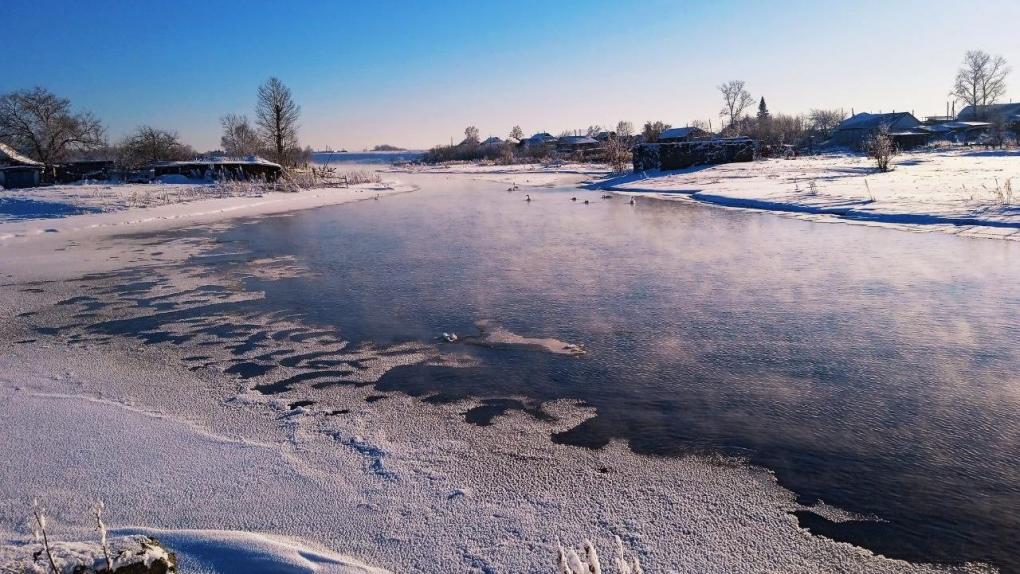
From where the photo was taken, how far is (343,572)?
2408 mm

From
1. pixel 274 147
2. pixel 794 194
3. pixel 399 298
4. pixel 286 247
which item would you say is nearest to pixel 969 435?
pixel 399 298

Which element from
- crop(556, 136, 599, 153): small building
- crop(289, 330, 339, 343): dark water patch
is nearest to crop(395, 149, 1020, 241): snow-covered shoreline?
crop(289, 330, 339, 343): dark water patch

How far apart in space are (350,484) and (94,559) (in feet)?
4.48

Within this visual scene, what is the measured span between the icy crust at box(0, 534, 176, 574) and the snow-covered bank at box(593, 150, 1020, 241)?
12.2 metres

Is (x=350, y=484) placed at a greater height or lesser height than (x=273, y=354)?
lesser

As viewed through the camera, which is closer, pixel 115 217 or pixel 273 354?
pixel 273 354

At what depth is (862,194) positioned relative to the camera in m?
17.6

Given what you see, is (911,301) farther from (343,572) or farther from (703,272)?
(343,572)

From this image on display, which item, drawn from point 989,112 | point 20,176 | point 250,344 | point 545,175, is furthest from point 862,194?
point 989,112

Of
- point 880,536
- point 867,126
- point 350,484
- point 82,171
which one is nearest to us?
point 880,536

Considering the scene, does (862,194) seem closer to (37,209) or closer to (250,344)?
(250,344)

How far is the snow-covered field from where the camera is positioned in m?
2.58

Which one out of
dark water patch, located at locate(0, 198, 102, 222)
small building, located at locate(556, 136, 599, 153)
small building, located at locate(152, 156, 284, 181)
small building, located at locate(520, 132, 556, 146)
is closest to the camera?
dark water patch, located at locate(0, 198, 102, 222)

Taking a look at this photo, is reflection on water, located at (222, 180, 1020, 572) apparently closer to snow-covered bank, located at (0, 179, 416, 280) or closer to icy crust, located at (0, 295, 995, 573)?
icy crust, located at (0, 295, 995, 573)
